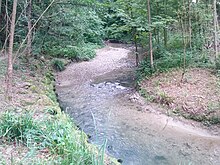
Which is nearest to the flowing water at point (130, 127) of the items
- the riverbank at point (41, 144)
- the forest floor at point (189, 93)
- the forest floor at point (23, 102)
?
Result: the forest floor at point (189, 93)

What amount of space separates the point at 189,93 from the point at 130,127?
2.15m

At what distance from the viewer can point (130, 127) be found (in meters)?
6.77

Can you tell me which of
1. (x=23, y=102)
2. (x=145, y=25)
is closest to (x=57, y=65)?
(x=145, y=25)

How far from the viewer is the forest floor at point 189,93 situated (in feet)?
22.8

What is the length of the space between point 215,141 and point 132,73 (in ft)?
20.7

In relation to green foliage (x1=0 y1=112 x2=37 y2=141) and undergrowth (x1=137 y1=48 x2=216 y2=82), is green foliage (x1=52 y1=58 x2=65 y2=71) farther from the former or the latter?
green foliage (x1=0 y1=112 x2=37 y2=141)

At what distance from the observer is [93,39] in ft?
68.6

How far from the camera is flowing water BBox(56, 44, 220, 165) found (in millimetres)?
5430

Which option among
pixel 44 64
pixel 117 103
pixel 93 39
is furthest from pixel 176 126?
pixel 93 39

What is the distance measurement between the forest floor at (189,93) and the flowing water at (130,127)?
37 centimetres

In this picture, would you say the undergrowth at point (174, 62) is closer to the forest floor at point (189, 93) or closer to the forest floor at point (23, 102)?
the forest floor at point (189, 93)

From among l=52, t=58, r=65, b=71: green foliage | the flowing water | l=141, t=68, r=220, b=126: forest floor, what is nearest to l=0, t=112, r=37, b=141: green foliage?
the flowing water

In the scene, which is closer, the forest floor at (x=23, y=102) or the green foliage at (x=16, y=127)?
the forest floor at (x=23, y=102)

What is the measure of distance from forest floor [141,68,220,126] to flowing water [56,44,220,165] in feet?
1.21
